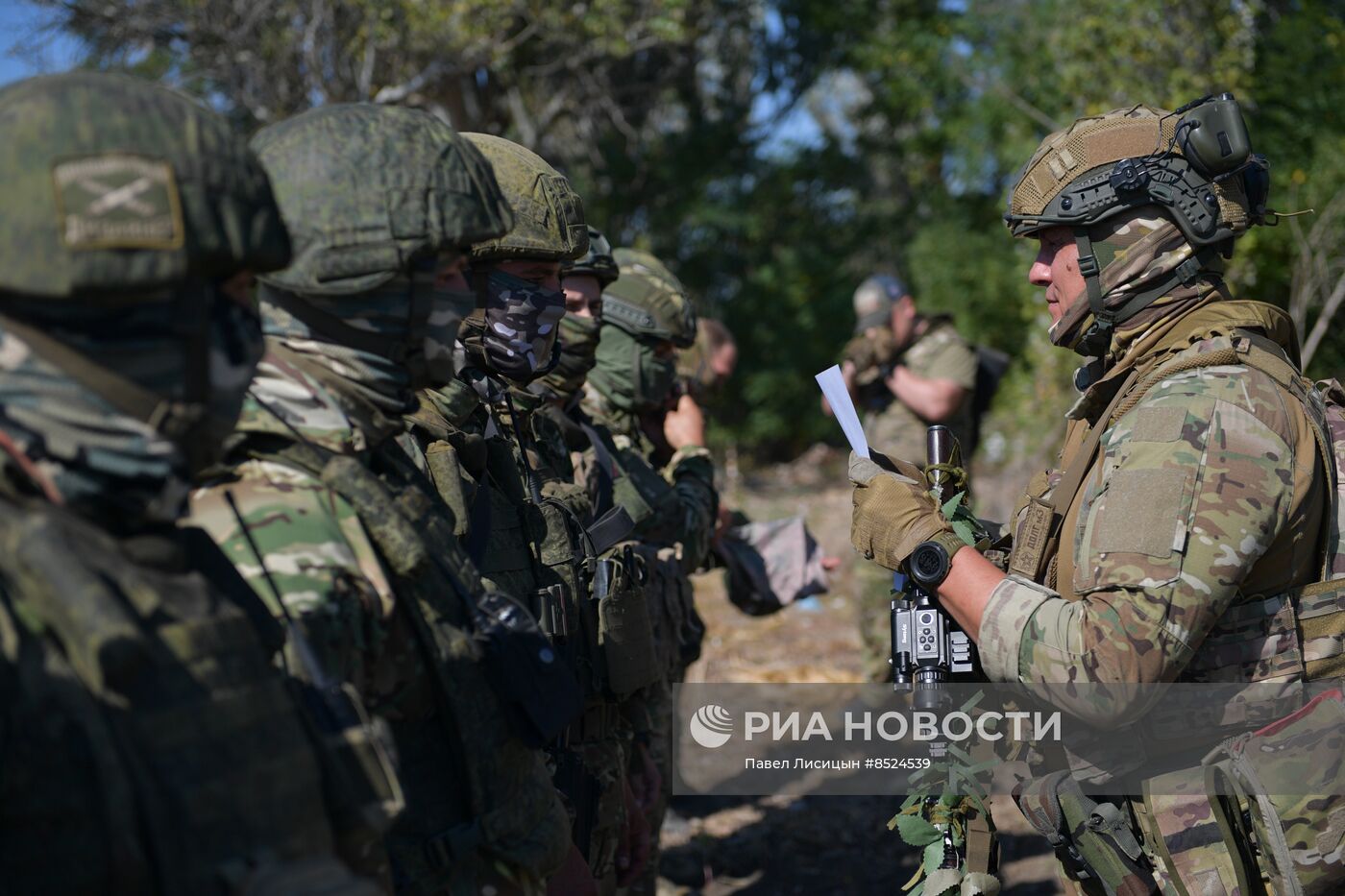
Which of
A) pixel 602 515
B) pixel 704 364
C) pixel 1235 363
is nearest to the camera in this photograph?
pixel 1235 363

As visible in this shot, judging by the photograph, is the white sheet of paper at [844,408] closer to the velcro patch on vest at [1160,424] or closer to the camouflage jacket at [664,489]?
the velcro patch on vest at [1160,424]

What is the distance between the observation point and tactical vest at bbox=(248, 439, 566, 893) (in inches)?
79.1

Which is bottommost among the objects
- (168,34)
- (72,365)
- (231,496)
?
(231,496)

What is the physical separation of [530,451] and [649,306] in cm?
153

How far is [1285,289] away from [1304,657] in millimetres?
8099

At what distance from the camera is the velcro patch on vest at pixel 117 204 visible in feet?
5.17

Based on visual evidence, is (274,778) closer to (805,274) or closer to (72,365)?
(72,365)

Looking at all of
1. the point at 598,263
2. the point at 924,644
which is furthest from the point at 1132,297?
the point at 598,263

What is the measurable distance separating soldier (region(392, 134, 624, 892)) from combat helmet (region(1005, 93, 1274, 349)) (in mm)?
1303

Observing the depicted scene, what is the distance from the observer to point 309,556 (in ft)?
6.20

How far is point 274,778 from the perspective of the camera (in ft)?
5.31

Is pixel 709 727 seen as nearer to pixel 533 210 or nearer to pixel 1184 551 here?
pixel 533 210

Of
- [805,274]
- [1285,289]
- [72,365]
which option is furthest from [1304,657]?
[805,274]

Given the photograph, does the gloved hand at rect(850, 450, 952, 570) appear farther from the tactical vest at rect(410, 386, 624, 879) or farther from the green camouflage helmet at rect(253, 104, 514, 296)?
the green camouflage helmet at rect(253, 104, 514, 296)
